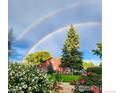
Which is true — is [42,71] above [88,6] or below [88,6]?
below

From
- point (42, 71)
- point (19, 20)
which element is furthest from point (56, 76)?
point (19, 20)

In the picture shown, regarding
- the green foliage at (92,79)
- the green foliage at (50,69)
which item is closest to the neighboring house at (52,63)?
the green foliage at (50,69)

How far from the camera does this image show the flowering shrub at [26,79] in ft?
6.79

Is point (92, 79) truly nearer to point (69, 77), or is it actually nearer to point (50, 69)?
point (69, 77)

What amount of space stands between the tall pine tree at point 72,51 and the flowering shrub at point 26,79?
18cm

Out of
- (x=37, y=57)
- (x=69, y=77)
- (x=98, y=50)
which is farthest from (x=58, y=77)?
(x=98, y=50)

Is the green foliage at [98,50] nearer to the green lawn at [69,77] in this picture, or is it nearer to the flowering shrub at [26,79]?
the green lawn at [69,77]

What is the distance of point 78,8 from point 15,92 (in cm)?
71

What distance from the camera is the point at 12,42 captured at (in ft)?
6.89

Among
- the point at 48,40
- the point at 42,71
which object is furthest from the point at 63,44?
the point at 42,71

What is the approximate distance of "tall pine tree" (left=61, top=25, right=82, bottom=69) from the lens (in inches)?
83.0

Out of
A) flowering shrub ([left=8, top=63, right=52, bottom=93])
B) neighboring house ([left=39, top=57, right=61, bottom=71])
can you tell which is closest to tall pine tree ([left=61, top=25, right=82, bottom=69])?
neighboring house ([left=39, top=57, right=61, bottom=71])
